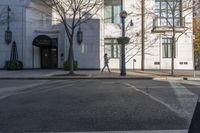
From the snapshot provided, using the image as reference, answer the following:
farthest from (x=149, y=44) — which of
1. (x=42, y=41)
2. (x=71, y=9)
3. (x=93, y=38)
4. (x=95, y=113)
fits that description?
(x=95, y=113)

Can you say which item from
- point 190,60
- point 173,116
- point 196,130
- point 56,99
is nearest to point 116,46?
point 190,60

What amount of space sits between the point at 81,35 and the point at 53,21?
13.4 ft

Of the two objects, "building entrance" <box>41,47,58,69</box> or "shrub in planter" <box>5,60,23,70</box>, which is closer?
"shrub in planter" <box>5,60,23,70</box>

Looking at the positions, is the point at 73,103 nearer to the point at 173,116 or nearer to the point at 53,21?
the point at 173,116

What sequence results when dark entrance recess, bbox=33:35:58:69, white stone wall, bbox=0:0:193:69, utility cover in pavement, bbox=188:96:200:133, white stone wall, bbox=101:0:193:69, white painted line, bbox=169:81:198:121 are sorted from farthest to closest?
dark entrance recess, bbox=33:35:58:69 → white stone wall, bbox=101:0:193:69 → white stone wall, bbox=0:0:193:69 → white painted line, bbox=169:81:198:121 → utility cover in pavement, bbox=188:96:200:133

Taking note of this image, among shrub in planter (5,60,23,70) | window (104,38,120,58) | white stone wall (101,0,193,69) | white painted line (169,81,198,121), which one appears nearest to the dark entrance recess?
shrub in planter (5,60,23,70)

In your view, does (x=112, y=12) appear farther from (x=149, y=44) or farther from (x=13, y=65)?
(x=13, y=65)

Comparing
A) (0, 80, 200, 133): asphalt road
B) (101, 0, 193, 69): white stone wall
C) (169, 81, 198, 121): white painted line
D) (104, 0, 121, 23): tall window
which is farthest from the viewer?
(104, 0, 121, 23): tall window

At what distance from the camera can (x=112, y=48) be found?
120 feet

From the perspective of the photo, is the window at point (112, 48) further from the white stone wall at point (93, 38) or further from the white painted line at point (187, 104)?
the white painted line at point (187, 104)

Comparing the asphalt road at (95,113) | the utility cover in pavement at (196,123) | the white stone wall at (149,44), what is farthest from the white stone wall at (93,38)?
the utility cover in pavement at (196,123)

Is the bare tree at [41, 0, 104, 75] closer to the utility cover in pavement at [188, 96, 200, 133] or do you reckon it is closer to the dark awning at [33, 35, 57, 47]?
the dark awning at [33, 35, 57, 47]

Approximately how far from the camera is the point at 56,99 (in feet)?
42.1

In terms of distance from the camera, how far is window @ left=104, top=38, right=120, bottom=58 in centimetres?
3638
